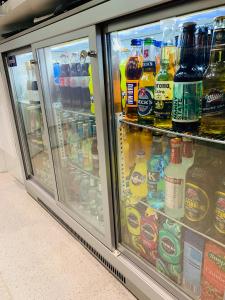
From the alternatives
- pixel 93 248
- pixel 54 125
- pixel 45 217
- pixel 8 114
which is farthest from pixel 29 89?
pixel 93 248

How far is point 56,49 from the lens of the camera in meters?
1.53

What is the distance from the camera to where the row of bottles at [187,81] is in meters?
0.76

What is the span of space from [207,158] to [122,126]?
40cm

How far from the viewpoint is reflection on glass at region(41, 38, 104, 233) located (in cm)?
143

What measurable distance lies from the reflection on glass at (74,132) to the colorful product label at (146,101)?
429 millimetres

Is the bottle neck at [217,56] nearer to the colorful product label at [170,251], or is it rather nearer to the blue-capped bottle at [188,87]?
the blue-capped bottle at [188,87]

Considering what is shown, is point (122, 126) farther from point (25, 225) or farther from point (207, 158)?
point (25, 225)

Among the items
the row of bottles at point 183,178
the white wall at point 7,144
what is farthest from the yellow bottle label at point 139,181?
the white wall at point 7,144

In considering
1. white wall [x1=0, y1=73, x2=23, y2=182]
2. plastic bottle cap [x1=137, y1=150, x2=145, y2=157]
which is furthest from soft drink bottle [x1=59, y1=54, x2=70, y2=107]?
white wall [x1=0, y1=73, x2=23, y2=182]


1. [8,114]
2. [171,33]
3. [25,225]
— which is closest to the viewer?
[171,33]

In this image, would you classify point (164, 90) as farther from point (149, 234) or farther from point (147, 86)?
point (149, 234)

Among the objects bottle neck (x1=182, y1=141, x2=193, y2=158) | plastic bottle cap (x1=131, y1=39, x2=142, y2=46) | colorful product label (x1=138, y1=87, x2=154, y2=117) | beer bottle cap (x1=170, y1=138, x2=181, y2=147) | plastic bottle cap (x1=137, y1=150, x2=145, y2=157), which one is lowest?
plastic bottle cap (x1=137, y1=150, x2=145, y2=157)

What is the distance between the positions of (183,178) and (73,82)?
88cm

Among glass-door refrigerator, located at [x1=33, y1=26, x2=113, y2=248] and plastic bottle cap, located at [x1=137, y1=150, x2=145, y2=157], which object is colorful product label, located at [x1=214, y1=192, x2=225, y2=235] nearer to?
plastic bottle cap, located at [x1=137, y1=150, x2=145, y2=157]
